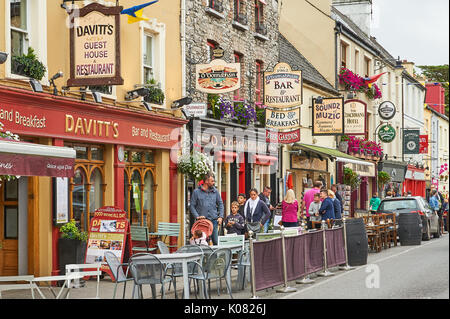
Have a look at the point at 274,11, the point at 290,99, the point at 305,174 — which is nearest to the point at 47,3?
the point at 290,99

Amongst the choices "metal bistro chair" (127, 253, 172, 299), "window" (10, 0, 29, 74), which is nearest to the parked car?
"window" (10, 0, 29, 74)

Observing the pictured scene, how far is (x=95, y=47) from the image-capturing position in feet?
48.5

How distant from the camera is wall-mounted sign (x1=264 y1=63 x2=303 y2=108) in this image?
23.6 metres

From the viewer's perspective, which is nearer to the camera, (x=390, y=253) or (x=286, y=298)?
(x=286, y=298)

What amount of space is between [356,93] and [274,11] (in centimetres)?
1086

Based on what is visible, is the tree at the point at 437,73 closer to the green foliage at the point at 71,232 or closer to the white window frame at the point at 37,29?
the green foliage at the point at 71,232

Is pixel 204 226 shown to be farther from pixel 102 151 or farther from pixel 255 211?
pixel 102 151

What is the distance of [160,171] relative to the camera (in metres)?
20.2

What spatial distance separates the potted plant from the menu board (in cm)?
18

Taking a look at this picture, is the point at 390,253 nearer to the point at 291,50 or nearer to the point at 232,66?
the point at 232,66

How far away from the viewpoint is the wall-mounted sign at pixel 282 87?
2356 centimetres

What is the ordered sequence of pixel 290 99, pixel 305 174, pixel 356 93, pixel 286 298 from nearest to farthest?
pixel 286 298 < pixel 290 99 < pixel 305 174 < pixel 356 93

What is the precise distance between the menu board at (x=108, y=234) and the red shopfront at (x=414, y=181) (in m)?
37.5

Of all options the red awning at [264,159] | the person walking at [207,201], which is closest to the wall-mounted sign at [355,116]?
the red awning at [264,159]
